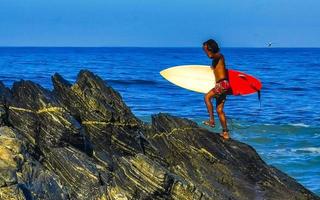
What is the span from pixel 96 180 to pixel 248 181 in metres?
3.54

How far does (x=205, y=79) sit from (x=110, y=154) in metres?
3.94

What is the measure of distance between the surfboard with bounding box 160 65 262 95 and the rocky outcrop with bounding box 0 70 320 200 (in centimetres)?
203

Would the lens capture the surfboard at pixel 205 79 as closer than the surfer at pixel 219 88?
No

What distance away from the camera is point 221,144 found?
→ 14.8 m

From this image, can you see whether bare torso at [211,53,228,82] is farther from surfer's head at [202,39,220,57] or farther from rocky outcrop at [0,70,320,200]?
rocky outcrop at [0,70,320,200]

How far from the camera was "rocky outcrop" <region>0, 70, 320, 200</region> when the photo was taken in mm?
11219

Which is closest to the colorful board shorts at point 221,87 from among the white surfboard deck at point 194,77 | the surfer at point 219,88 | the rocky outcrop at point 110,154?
the surfer at point 219,88

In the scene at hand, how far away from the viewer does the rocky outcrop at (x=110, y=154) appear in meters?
11.2

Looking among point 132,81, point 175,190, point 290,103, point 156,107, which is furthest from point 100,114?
point 132,81

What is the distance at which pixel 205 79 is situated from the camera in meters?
17.5

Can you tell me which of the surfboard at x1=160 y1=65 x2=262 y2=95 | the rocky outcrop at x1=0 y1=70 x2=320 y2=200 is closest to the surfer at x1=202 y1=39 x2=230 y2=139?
the rocky outcrop at x1=0 y1=70 x2=320 y2=200

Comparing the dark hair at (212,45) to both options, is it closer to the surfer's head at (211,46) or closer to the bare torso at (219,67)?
the surfer's head at (211,46)

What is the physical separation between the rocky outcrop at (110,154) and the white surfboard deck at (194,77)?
2.05m

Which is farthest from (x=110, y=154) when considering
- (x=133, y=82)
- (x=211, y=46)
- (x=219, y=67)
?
(x=133, y=82)
